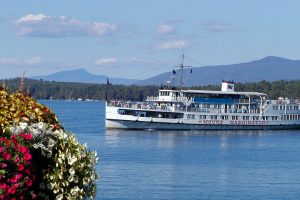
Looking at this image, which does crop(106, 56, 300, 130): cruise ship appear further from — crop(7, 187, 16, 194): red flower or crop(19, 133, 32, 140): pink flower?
crop(7, 187, 16, 194): red flower

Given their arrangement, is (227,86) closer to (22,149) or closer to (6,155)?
(22,149)

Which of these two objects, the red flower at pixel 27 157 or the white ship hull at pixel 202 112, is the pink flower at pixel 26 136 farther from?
the white ship hull at pixel 202 112

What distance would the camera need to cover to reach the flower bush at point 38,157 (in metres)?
9.24

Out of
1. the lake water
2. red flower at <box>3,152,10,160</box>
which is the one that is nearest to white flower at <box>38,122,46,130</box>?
red flower at <box>3,152,10,160</box>

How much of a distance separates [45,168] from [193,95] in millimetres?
78271

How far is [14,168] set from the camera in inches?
364

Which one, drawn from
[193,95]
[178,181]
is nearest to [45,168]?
[178,181]

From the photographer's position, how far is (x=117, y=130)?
82.2m

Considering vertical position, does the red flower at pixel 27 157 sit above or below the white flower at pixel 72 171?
above

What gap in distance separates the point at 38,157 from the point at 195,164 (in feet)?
138

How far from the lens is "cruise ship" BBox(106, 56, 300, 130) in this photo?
8325 cm

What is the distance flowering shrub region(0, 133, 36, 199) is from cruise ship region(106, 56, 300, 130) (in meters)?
72.9

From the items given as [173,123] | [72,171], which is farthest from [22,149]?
[173,123]

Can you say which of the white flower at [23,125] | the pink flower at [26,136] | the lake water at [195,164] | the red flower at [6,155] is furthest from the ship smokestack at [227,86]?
the red flower at [6,155]
